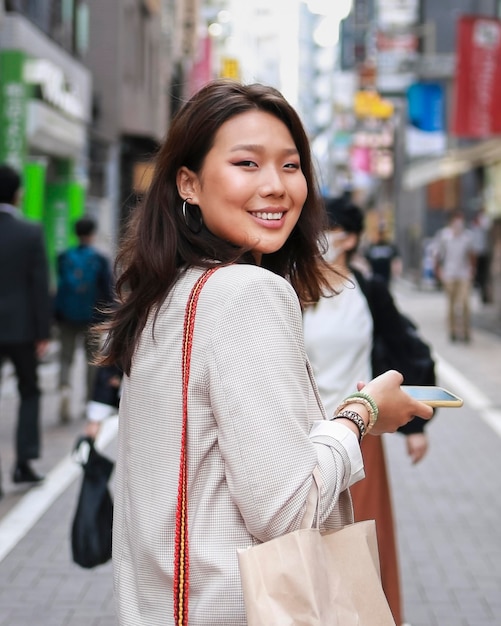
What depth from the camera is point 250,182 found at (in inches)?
81.2

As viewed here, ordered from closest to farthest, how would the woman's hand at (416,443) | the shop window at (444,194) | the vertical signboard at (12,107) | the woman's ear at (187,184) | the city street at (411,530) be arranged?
1. the woman's ear at (187,184)
2. the woman's hand at (416,443)
3. the city street at (411,530)
4. the vertical signboard at (12,107)
5. the shop window at (444,194)

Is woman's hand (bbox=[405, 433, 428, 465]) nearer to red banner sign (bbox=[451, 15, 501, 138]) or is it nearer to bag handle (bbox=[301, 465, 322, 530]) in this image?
bag handle (bbox=[301, 465, 322, 530])

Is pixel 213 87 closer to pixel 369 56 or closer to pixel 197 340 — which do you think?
pixel 197 340

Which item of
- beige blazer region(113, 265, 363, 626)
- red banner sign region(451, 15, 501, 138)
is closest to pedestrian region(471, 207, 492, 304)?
red banner sign region(451, 15, 501, 138)

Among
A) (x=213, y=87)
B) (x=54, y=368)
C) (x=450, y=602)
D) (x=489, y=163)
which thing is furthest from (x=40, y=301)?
(x=489, y=163)

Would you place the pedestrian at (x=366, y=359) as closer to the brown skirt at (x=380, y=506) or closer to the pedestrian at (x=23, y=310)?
the brown skirt at (x=380, y=506)

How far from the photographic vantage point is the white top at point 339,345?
424cm

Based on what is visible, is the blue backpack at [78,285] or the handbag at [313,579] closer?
the handbag at [313,579]

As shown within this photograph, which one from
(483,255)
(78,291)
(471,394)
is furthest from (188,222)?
(483,255)

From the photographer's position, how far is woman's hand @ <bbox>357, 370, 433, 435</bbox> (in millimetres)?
2100

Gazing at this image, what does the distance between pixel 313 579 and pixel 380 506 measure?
102 inches

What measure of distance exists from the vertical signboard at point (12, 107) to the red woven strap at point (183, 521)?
15169mm

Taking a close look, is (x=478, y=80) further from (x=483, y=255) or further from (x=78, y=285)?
(x=78, y=285)

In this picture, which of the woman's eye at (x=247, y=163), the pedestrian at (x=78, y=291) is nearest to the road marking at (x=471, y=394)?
the pedestrian at (x=78, y=291)
